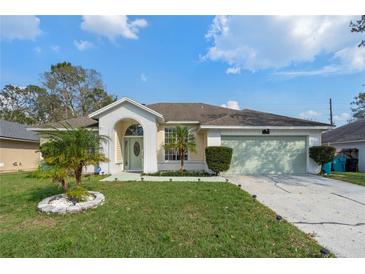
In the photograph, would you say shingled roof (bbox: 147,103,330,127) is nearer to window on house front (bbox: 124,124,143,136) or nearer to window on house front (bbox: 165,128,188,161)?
window on house front (bbox: 165,128,188,161)

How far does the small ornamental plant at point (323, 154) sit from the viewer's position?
1238cm

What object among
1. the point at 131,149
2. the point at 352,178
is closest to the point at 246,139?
the point at 352,178

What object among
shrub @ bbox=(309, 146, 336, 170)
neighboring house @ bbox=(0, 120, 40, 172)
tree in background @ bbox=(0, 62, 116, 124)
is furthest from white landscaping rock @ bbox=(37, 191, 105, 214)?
tree in background @ bbox=(0, 62, 116, 124)

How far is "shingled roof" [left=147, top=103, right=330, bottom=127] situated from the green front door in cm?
97

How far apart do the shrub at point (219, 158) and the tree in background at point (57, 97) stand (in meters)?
28.8

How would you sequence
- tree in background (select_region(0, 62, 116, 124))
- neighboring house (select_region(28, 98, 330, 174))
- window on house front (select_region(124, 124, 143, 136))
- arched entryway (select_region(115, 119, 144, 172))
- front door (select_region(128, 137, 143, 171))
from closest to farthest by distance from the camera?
neighboring house (select_region(28, 98, 330, 174))
arched entryway (select_region(115, 119, 144, 172))
front door (select_region(128, 137, 143, 171))
window on house front (select_region(124, 124, 143, 136))
tree in background (select_region(0, 62, 116, 124))

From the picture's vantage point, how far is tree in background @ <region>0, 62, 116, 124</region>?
112ft

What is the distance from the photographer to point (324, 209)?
604cm

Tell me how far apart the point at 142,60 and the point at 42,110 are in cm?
3247

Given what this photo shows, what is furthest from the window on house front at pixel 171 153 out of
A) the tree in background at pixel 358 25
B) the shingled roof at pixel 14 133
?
the shingled roof at pixel 14 133

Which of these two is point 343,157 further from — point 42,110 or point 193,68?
point 42,110

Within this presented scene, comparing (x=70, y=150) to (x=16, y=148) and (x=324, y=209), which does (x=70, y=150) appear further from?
(x=16, y=148)

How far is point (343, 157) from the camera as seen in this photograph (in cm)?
1741
